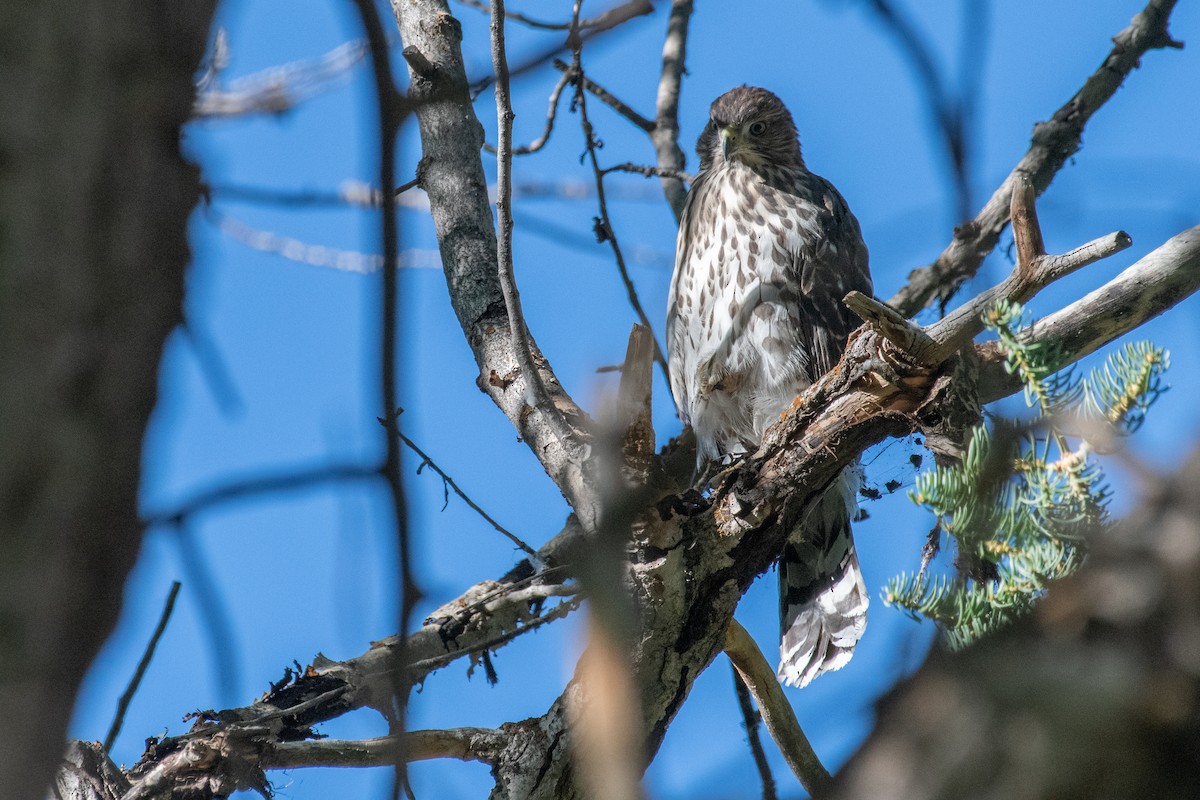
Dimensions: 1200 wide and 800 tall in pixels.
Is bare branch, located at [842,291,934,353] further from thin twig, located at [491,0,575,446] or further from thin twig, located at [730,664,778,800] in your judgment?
thin twig, located at [730,664,778,800]

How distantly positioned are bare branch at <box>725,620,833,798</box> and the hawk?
0.68 meters

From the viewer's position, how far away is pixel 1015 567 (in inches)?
71.8

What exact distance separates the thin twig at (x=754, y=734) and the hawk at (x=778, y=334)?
19 cm

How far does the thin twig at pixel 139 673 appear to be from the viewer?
1.65 m

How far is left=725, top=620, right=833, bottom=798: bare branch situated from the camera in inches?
112

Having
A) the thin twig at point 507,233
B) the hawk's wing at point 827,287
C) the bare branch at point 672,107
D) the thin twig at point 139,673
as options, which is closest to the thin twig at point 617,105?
the bare branch at point 672,107

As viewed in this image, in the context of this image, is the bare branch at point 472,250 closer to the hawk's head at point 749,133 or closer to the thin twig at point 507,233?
the thin twig at point 507,233

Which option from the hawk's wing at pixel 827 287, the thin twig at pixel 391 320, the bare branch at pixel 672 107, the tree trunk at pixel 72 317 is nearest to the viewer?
the tree trunk at pixel 72 317

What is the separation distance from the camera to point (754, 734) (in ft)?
10.6

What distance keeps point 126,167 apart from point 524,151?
323 centimetres

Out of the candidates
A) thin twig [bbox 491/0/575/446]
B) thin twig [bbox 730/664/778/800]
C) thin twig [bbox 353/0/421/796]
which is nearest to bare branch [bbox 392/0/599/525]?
thin twig [bbox 491/0/575/446]

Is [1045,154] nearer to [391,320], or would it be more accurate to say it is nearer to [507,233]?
[507,233]

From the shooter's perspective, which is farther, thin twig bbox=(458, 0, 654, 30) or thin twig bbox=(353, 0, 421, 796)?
thin twig bbox=(458, 0, 654, 30)

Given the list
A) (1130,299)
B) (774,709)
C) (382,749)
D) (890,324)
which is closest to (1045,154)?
(1130,299)
